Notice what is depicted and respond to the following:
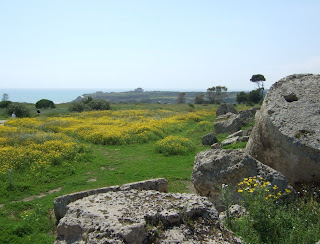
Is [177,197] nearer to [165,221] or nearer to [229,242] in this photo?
[165,221]

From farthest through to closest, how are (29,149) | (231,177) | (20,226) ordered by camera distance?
1. (29,149)
2. (231,177)
3. (20,226)

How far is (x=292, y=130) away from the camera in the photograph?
10.2m

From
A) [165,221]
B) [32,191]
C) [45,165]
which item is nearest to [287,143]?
[165,221]

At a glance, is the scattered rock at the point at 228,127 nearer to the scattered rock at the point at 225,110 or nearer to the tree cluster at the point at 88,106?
the scattered rock at the point at 225,110

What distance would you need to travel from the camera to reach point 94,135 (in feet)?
74.8

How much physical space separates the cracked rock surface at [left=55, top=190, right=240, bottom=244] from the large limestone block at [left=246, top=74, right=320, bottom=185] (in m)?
4.56

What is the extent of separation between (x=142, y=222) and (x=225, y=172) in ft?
14.9

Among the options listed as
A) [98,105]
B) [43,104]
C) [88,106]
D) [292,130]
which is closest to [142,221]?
[292,130]

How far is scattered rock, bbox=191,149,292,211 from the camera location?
9133mm

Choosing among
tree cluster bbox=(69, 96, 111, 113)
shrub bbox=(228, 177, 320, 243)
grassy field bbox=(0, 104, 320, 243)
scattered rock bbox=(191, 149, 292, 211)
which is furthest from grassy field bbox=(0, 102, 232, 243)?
tree cluster bbox=(69, 96, 111, 113)

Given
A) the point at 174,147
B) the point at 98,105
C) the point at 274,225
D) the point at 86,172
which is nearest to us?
the point at 274,225

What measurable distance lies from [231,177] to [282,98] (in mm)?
4658

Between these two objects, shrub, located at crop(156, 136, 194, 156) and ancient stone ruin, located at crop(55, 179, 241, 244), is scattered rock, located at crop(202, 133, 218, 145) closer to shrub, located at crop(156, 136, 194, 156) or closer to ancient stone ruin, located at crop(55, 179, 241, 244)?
shrub, located at crop(156, 136, 194, 156)

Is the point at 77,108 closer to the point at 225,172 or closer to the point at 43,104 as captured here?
the point at 43,104
